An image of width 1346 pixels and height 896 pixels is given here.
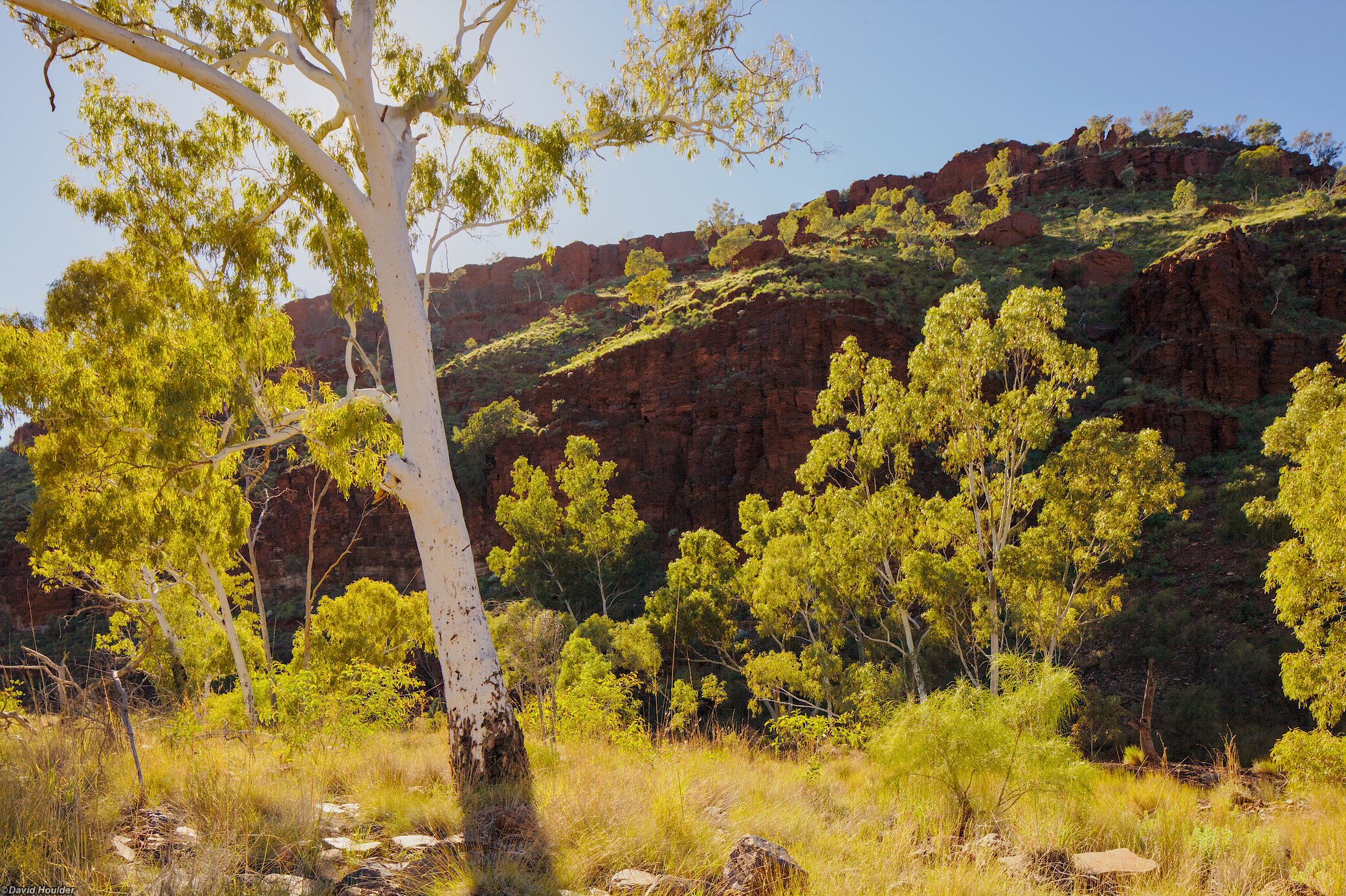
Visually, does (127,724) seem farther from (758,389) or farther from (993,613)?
(758,389)

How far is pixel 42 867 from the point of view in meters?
2.77

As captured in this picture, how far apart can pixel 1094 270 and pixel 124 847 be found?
44461 millimetres

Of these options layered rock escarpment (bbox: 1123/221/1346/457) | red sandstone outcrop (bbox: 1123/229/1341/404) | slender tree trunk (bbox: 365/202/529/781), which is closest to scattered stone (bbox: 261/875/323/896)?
slender tree trunk (bbox: 365/202/529/781)

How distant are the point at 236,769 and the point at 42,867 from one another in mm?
2026

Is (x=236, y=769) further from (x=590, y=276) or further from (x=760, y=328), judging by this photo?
(x=590, y=276)

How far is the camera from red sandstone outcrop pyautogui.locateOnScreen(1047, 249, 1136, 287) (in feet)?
125

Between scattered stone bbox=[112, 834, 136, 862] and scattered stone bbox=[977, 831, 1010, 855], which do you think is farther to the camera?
scattered stone bbox=[977, 831, 1010, 855]

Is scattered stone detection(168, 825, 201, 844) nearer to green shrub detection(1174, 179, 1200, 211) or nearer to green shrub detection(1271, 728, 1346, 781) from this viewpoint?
green shrub detection(1271, 728, 1346, 781)

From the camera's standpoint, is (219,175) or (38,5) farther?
(219,175)

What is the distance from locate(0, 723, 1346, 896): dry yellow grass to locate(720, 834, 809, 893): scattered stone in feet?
0.46

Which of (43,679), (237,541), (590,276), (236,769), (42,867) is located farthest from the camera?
(590,276)

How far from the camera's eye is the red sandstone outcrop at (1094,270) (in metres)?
38.0

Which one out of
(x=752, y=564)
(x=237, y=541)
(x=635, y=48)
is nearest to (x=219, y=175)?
(x=635, y=48)

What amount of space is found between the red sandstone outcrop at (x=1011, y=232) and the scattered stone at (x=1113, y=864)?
152 feet
